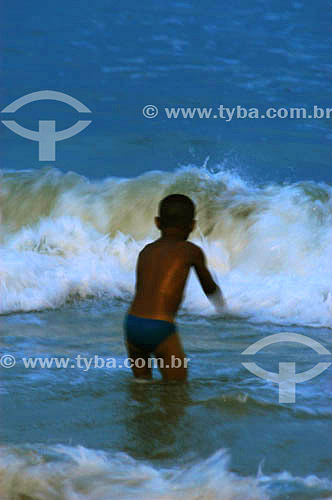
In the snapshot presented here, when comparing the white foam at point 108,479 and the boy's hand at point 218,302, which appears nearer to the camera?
the white foam at point 108,479

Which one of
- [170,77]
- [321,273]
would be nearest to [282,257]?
[321,273]

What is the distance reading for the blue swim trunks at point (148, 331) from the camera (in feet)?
10.7

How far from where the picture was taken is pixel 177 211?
10.9ft

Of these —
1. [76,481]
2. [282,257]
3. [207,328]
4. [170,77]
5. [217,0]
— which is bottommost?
[76,481]

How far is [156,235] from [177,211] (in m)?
5.10

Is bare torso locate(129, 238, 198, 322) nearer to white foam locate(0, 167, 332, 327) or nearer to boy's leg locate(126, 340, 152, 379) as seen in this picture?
boy's leg locate(126, 340, 152, 379)

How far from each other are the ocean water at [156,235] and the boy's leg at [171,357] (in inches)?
4.8

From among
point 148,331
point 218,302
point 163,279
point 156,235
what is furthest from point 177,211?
point 156,235

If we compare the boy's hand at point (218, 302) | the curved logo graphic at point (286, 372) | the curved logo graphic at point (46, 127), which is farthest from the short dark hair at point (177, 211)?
the curved logo graphic at point (46, 127)

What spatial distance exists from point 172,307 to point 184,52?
10.9 meters

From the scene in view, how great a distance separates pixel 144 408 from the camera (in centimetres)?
331

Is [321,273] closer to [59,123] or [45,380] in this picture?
[45,380]

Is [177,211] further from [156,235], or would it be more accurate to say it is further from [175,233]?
[156,235]

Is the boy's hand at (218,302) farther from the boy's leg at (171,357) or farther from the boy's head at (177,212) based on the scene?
the boy's head at (177,212)
